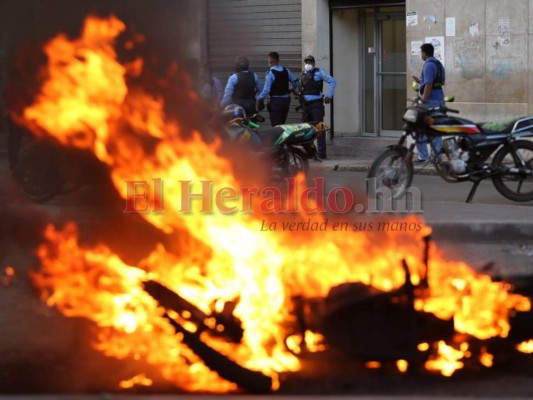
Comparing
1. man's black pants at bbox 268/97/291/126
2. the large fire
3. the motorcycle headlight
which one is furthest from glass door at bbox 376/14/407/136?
the large fire

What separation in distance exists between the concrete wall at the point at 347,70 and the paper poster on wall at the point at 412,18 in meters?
1.36

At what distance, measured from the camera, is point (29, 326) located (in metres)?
5.42

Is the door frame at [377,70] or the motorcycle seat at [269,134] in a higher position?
the door frame at [377,70]

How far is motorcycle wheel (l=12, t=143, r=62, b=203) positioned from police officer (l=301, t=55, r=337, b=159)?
6305mm

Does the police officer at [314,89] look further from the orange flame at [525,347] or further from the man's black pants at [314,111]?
the orange flame at [525,347]

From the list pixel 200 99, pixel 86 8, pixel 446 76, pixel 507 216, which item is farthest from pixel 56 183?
pixel 446 76

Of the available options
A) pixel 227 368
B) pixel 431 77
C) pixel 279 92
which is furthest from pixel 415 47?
pixel 227 368

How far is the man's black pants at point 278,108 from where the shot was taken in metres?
13.7

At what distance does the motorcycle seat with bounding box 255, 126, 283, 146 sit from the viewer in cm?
999

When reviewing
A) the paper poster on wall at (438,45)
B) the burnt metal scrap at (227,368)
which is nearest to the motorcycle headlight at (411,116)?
the paper poster on wall at (438,45)

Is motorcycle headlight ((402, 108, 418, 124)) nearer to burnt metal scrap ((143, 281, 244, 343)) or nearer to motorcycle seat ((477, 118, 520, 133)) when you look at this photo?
motorcycle seat ((477, 118, 520, 133))

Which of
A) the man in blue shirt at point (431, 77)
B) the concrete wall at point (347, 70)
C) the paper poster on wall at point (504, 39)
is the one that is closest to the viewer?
the man in blue shirt at point (431, 77)

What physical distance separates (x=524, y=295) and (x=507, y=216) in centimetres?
358

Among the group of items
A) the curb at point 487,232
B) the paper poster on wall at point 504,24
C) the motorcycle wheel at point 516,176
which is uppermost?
the paper poster on wall at point 504,24
